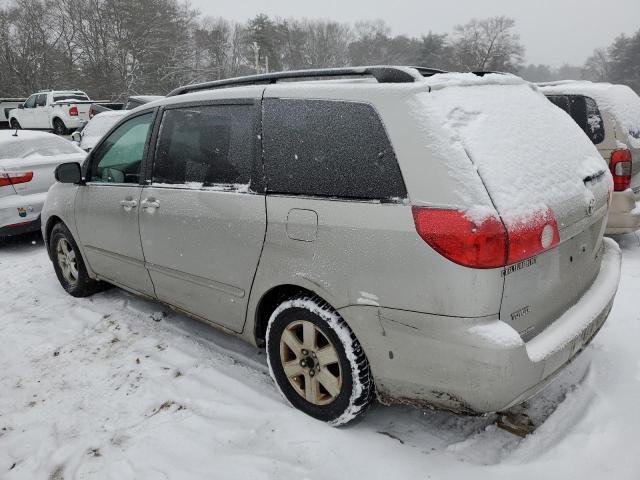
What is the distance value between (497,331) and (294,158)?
4.21 ft

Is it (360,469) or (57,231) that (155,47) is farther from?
(360,469)

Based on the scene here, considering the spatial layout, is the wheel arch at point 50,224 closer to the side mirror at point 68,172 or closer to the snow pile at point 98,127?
the side mirror at point 68,172

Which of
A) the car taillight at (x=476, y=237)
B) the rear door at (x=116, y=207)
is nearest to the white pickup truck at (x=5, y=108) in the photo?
the rear door at (x=116, y=207)

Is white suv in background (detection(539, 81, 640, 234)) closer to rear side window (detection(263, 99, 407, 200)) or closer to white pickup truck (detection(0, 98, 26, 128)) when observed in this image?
rear side window (detection(263, 99, 407, 200))

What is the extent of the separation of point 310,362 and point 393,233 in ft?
2.95

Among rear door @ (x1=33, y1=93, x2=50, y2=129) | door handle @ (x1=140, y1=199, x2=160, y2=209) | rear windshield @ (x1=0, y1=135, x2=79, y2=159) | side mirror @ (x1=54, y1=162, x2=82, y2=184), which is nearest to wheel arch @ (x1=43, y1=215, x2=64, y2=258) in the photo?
side mirror @ (x1=54, y1=162, x2=82, y2=184)

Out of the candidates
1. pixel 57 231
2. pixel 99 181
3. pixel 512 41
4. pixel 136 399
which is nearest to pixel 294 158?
pixel 136 399

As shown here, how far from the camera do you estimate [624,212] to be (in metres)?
4.78

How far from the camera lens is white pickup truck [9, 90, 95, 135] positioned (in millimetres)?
20000

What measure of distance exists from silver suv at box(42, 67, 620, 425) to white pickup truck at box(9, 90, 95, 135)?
1967 cm

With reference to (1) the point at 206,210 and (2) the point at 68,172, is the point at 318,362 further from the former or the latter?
(2) the point at 68,172

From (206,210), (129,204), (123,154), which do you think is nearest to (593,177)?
(206,210)

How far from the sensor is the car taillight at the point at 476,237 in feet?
6.12

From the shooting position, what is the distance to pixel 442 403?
209 cm
